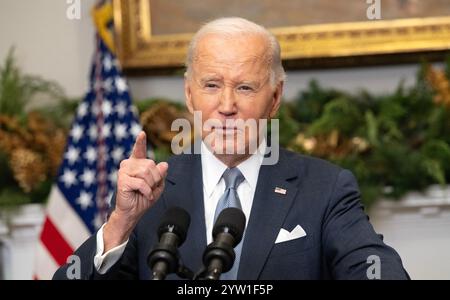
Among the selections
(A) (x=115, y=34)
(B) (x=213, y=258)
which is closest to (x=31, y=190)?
(A) (x=115, y=34)

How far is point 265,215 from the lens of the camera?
229 centimetres

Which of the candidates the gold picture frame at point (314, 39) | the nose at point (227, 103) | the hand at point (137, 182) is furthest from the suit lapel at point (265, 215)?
the gold picture frame at point (314, 39)

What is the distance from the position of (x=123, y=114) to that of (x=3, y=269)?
1.13 meters

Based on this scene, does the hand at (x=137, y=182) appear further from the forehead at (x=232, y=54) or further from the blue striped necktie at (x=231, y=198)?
→ the forehead at (x=232, y=54)

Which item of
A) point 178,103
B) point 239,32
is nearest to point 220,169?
point 239,32

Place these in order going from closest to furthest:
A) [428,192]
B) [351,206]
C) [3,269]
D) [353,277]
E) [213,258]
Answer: [213,258]
[353,277]
[351,206]
[428,192]
[3,269]

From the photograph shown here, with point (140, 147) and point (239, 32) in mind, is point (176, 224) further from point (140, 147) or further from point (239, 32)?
point (239, 32)

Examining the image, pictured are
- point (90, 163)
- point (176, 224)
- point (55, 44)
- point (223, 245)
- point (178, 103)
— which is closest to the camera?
point (223, 245)

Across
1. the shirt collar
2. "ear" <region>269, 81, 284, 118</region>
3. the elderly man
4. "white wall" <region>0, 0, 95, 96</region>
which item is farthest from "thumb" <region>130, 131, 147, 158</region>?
"white wall" <region>0, 0, 95, 96</region>

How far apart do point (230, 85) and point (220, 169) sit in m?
0.27

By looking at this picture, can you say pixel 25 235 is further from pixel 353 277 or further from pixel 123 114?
pixel 353 277

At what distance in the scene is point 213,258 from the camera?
1.58 m

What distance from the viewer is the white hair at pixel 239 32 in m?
2.30

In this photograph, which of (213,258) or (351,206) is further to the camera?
(351,206)
